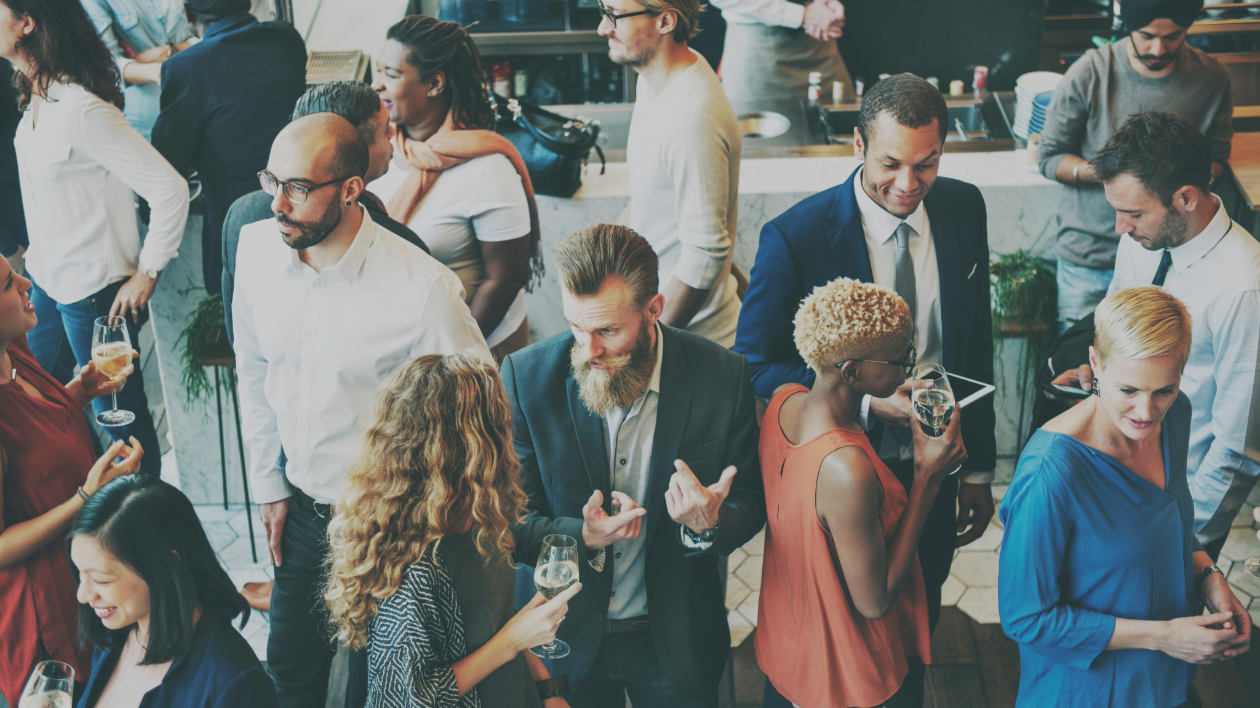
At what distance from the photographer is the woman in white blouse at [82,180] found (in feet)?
9.64

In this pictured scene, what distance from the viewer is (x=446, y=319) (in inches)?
88.5

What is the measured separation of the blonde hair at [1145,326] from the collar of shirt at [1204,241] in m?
0.72

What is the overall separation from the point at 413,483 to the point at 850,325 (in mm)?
868

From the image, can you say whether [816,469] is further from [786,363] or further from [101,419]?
[101,419]

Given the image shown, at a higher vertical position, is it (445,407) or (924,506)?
(445,407)

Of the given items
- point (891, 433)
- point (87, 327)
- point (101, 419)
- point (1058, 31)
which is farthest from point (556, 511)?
point (1058, 31)

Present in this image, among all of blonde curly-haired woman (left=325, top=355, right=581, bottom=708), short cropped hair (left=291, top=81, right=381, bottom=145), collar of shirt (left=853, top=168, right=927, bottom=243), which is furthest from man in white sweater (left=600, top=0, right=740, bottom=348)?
blonde curly-haired woman (left=325, top=355, right=581, bottom=708)

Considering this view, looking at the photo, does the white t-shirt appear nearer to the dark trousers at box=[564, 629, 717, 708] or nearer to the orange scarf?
the orange scarf

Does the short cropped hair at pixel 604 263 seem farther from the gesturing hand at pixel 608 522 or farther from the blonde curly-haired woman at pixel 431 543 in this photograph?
the gesturing hand at pixel 608 522

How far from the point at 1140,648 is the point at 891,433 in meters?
0.70

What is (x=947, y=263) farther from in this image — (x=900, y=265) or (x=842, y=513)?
(x=842, y=513)

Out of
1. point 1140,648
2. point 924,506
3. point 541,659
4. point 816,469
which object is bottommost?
point 541,659

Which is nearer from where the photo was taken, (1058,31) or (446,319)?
(446,319)

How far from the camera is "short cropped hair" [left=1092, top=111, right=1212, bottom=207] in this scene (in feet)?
7.97
